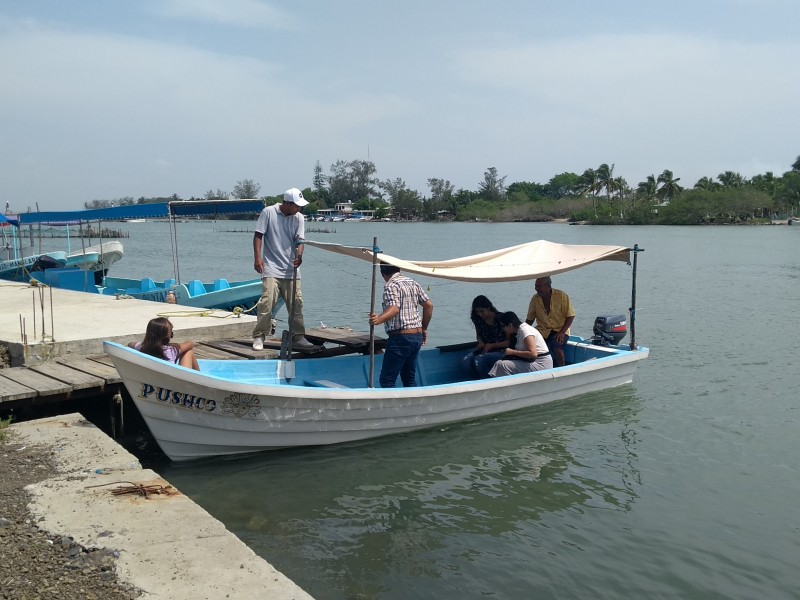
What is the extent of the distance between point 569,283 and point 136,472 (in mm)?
26837

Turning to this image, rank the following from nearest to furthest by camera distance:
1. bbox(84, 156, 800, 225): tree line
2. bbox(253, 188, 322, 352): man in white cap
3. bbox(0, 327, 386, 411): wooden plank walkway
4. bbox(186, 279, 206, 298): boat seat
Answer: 1. bbox(0, 327, 386, 411): wooden plank walkway
2. bbox(253, 188, 322, 352): man in white cap
3. bbox(186, 279, 206, 298): boat seat
4. bbox(84, 156, 800, 225): tree line

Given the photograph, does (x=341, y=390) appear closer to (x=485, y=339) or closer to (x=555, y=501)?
(x=555, y=501)

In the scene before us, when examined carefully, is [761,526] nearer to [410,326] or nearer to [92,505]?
[410,326]

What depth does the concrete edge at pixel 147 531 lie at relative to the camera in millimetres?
4301

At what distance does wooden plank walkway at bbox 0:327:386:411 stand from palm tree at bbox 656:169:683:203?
Answer: 105002mm

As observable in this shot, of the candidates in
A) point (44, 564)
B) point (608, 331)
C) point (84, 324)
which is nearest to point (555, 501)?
point (608, 331)

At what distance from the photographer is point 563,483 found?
804cm

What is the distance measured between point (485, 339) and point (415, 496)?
315 cm

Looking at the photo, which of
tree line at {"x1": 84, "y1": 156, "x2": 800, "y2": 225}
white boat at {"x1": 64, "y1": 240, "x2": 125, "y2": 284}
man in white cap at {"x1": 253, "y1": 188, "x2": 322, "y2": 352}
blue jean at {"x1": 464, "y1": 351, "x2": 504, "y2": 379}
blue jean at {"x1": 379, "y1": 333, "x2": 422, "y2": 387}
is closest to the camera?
blue jean at {"x1": 379, "y1": 333, "x2": 422, "y2": 387}

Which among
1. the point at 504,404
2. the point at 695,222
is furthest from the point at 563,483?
the point at 695,222

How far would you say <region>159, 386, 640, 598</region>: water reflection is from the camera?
6.16 m

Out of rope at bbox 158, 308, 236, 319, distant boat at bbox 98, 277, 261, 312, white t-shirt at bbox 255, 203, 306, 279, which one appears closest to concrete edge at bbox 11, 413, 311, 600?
white t-shirt at bbox 255, 203, 306, 279

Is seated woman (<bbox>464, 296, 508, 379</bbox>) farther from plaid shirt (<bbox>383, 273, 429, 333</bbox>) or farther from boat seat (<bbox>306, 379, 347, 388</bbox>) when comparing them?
boat seat (<bbox>306, 379, 347, 388</bbox>)

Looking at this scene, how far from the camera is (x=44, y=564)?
14.5 feet
